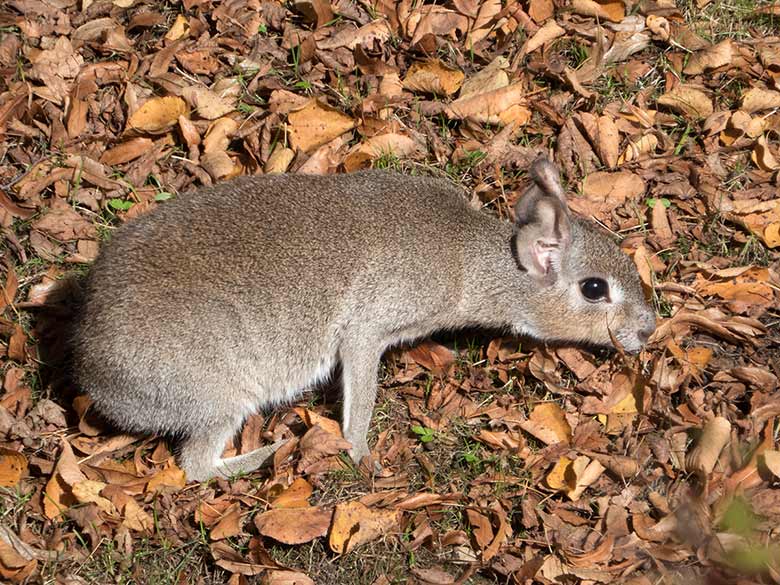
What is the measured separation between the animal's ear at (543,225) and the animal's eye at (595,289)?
176 millimetres

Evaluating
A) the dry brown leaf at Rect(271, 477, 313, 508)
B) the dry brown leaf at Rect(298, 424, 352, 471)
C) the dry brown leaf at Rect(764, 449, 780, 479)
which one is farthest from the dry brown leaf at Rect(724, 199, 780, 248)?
the dry brown leaf at Rect(271, 477, 313, 508)

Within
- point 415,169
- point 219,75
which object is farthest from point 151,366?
point 219,75

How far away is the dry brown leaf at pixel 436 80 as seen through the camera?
7043 mm

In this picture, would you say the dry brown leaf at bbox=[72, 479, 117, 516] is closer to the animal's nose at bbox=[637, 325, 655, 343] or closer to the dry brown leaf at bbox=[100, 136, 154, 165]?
the dry brown leaf at bbox=[100, 136, 154, 165]

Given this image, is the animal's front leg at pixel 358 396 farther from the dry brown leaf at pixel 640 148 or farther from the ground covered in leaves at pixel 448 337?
the dry brown leaf at pixel 640 148

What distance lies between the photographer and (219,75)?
288 inches

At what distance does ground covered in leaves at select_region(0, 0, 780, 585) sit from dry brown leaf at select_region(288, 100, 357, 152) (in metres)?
0.02

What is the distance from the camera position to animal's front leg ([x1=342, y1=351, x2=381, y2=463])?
216 inches

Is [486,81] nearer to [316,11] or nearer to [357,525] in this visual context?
[316,11]

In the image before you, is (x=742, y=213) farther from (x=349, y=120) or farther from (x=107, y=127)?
(x=107, y=127)

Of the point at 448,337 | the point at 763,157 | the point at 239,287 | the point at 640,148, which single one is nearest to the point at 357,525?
the point at 239,287

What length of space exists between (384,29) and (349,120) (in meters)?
0.96

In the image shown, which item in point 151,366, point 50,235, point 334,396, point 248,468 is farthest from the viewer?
point 50,235

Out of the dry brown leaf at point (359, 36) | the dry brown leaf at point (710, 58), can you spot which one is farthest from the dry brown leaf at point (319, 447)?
the dry brown leaf at point (710, 58)
